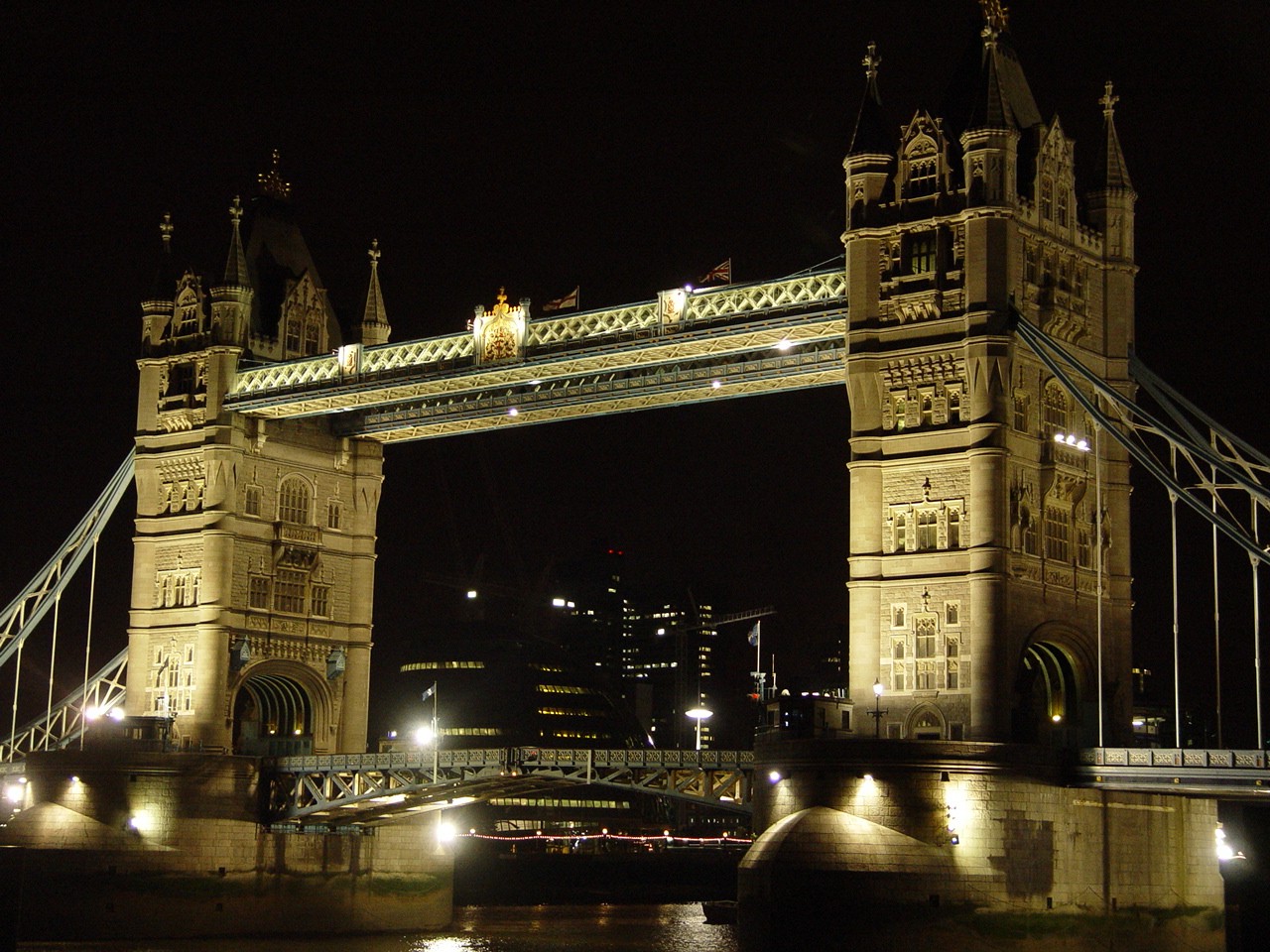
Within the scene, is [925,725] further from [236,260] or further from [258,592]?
[236,260]

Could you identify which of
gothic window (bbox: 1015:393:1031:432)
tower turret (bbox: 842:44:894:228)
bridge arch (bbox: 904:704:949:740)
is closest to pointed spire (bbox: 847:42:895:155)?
tower turret (bbox: 842:44:894:228)

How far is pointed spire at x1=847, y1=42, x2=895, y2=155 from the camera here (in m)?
67.1

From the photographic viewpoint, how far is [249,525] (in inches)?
3305

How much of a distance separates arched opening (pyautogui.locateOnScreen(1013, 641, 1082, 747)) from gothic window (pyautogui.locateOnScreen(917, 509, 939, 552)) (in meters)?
4.56

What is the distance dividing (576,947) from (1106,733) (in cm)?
2360

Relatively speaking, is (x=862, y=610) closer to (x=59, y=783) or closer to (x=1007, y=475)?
(x=1007, y=475)

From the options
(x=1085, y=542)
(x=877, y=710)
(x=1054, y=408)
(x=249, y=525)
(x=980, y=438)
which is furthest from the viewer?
(x=249, y=525)

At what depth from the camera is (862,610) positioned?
212 feet

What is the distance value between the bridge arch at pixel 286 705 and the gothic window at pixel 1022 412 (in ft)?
109

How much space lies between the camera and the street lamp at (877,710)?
63081 mm

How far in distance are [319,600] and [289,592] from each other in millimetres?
1751

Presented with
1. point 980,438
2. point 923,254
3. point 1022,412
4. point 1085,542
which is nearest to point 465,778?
point 1085,542

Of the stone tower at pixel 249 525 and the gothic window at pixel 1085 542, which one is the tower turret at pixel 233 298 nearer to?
the stone tower at pixel 249 525

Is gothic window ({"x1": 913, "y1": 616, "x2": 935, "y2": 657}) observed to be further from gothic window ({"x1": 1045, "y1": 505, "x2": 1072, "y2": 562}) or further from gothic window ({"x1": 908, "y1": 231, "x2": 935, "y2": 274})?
gothic window ({"x1": 908, "y1": 231, "x2": 935, "y2": 274})
